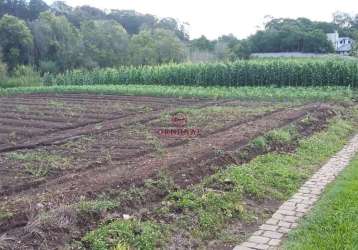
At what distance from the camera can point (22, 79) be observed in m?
42.2

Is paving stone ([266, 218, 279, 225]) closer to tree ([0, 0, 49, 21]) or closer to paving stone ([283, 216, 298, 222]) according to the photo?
paving stone ([283, 216, 298, 222])

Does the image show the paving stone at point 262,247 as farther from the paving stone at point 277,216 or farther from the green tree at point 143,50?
the green tree at point 143,50

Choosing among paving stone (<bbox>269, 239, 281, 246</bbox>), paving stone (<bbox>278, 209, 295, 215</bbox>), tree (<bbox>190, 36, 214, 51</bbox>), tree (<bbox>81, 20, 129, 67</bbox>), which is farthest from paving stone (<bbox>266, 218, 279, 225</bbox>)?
tree (<bbox>190, 36, 214, 51</bbox>)

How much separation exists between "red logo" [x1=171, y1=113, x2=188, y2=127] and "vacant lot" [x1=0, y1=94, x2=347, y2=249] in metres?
0.12

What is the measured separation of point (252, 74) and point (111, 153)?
68.4 ft

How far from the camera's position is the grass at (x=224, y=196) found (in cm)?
473

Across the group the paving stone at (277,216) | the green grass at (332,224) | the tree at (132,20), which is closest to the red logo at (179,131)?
the green grass at (332,224)

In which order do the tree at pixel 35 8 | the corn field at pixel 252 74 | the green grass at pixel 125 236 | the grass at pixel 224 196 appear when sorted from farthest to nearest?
the tree at pixel 35 8 → the corn field at pixel 252 74 → the grass at pixel 224 196 → the green grass at pixel 125 236

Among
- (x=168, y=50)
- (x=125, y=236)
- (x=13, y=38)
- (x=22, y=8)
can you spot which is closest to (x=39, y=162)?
(x=125, y=236)

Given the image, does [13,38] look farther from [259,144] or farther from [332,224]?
[332,224]

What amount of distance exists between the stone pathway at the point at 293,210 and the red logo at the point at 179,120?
5270 mm

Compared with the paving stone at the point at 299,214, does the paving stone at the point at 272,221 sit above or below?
below

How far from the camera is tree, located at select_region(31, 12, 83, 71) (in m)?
55.6

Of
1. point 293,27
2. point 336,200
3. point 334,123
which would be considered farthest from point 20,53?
point 336,200
